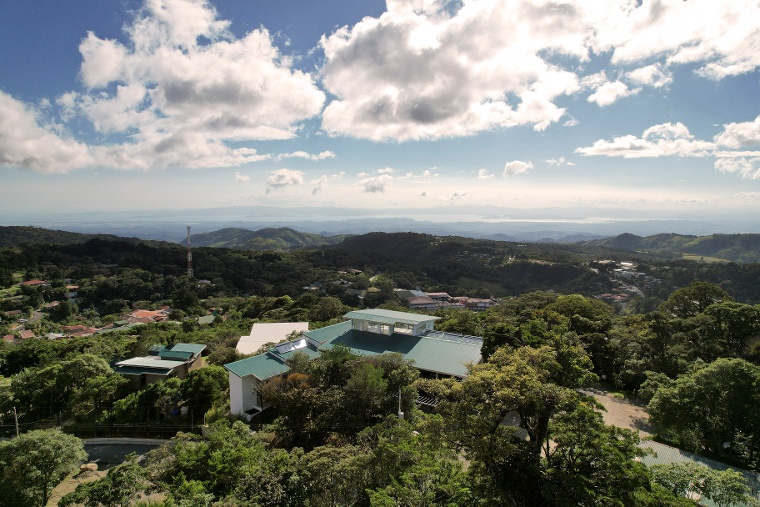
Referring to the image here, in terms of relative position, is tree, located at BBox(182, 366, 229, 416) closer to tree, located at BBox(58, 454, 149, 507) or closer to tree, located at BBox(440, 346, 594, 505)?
tree, located at BBox(58, 454, 149, 507)

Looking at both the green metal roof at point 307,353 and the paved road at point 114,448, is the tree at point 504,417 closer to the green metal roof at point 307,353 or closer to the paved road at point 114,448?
the green metal roof at point 307,353

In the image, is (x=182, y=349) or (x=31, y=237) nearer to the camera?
(x=182, y=349)

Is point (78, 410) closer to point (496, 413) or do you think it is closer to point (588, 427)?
point (496, 413)

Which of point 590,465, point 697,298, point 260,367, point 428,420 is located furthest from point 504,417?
point 697,298

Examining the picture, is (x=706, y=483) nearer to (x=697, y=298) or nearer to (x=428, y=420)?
(x=428, y=420)

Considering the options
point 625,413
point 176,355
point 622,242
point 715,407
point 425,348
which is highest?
point 715,407

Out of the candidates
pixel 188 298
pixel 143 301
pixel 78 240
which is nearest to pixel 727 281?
pixel 188 298
